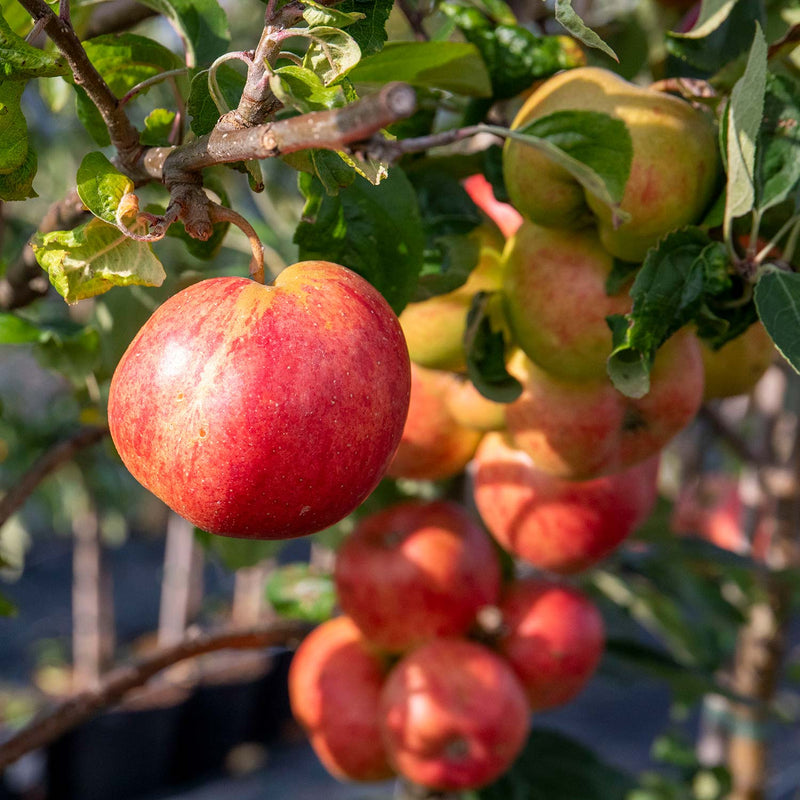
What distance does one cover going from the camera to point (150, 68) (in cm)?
50

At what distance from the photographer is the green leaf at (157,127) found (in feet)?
1.53

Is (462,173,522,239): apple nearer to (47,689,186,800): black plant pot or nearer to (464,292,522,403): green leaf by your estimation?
(464,292,522,403): green leaf

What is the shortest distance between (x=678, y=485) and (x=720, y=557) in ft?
2.84

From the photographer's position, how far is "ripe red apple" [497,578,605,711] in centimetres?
82

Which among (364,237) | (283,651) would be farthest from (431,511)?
(283,651)

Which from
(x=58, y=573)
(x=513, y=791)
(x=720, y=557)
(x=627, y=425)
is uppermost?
(x=627, y=425)

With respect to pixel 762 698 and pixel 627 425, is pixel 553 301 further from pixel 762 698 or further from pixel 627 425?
pixel 762 698

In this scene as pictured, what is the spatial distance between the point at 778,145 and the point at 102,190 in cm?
37

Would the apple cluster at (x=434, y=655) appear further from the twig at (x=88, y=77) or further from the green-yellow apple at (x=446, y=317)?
the twig at (x=88, y=77)

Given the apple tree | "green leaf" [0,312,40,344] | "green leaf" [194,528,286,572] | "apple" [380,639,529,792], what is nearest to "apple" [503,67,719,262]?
the apple tree

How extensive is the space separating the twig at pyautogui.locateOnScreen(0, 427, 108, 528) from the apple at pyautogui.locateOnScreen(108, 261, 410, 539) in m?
0.32

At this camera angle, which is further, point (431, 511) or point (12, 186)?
point (431, 511)

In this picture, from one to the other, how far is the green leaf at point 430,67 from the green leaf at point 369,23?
0.08 meters

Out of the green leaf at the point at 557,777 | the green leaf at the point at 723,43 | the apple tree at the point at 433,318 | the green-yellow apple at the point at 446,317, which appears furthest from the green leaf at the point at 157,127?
the green leaf at the point at 557,777
